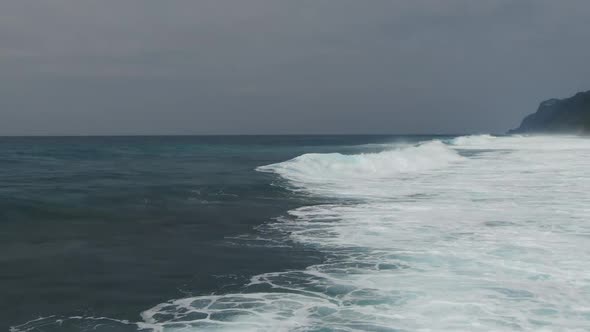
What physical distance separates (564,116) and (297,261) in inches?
5843

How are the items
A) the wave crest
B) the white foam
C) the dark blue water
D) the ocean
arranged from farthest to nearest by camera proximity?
the wave crest, the white foam, the dark blue water, the ocean

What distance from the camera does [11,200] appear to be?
15.8 meters

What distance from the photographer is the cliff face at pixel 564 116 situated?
405 ft

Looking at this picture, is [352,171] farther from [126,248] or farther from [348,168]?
[126,248]

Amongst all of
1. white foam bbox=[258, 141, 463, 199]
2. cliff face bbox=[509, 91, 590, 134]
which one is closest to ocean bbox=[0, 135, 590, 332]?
white foam bbox=[258, 141, 463, 199]

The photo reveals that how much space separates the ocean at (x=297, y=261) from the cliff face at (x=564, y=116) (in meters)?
116

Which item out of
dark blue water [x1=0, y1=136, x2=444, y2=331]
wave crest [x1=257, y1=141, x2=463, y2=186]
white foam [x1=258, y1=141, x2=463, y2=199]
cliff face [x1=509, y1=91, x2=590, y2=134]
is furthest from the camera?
cliff face [x1=509, y1=91, x2=590, y2=134]

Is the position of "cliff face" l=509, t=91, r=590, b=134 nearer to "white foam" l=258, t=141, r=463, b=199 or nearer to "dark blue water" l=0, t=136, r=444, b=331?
"white foam" l=258, t=141, r=463, b=199

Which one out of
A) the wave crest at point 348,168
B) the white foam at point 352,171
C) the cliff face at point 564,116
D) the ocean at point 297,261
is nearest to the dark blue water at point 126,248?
the ocean at point 297,261

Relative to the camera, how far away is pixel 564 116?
138 metres

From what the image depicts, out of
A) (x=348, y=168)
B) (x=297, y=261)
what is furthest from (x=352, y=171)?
(x=297, y=261)

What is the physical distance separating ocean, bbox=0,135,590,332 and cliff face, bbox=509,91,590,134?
382 feet

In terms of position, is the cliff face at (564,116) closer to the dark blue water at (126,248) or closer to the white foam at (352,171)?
the white foam at (352,171)

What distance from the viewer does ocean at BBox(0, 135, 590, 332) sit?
20.4 ft
